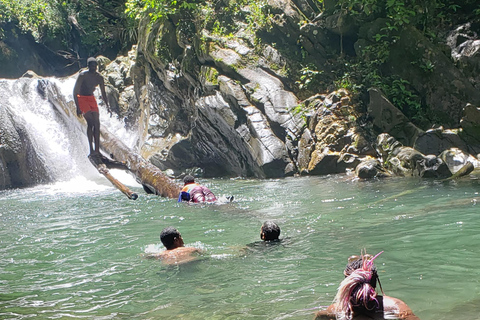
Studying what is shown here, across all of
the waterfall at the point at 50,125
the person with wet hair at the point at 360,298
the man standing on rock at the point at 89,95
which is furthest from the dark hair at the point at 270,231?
the waterfall at the point at 50,125

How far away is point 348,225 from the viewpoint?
809 centimetres

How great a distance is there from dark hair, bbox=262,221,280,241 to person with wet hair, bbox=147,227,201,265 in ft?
3.27

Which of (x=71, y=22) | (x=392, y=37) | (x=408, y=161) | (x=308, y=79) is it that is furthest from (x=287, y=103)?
(x=71, y=22)

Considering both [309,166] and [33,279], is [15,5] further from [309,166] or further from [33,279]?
[33,279]

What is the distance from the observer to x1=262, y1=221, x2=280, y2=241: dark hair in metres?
7.07

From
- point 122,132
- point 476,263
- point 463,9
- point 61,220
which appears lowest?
point 476,263

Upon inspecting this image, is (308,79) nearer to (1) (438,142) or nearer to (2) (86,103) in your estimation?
(1) (438,142)

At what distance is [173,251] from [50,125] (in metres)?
15.3

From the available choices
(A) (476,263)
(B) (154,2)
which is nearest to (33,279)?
(A) (476,263)

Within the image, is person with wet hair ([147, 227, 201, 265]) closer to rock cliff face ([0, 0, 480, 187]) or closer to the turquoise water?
the turquoise water

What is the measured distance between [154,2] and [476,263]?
15.7 metres

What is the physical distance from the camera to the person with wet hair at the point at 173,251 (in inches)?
255

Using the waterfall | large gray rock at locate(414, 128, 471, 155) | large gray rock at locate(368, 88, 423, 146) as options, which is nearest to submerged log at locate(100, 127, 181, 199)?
the waterfall

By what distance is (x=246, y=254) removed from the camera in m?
6.68
